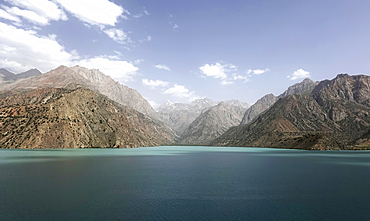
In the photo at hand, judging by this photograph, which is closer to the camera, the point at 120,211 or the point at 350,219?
the point at 350,219

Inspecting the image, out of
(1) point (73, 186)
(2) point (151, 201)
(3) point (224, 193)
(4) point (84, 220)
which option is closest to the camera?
(4) point (84, 220)

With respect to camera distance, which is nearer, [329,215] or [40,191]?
[329,215]

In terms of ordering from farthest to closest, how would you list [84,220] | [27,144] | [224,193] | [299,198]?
[27,144]
[224,193]
[299,198]
[84,220]

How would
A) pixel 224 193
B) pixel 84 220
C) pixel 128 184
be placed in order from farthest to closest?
1. pixel 128 184
2. pixel 224 193
3. pixel 84 220

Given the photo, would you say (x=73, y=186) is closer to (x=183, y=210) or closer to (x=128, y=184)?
(x=128, y=184)

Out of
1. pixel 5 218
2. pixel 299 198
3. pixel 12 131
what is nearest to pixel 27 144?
pixel 12 131

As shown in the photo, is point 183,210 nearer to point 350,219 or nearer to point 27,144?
point 350,219

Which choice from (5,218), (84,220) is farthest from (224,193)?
(5,218)

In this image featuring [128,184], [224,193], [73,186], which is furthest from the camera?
[128,184]
